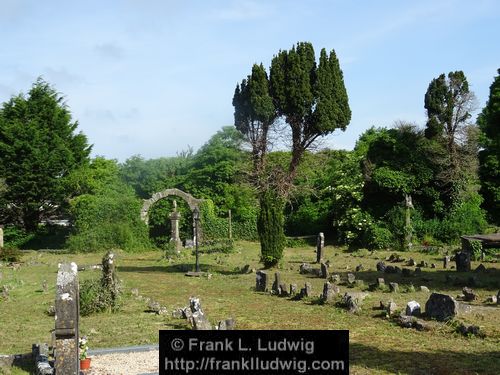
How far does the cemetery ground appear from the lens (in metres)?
11.0

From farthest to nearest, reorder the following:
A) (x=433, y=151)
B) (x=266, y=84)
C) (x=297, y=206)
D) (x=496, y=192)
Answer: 1. (x=297, y=206)
2. (x=266, y=84)
3. (x=433, y=151)
4. (x=496, y=192)

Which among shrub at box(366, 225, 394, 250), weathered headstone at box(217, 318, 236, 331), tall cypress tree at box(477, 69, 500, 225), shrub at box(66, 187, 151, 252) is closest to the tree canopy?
shrub at box(66, 187, 151, 252)

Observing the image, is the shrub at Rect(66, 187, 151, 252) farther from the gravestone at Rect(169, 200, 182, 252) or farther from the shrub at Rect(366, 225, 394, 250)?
the shrub at Rect(366, 225, 394, 250)

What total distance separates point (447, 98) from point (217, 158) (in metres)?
18.9

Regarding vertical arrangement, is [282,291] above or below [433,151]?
below

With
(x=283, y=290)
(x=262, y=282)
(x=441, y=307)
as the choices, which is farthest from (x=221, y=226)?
(x=441, y=307)

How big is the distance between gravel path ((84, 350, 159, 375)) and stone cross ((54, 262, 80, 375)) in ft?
2.33

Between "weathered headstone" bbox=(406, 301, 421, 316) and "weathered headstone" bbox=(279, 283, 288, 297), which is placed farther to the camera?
"weathered headstone" bbox=(279, 283, 288, 297)

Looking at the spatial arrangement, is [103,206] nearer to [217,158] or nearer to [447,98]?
[217,158]

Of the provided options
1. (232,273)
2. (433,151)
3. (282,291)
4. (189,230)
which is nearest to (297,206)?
(189,230)

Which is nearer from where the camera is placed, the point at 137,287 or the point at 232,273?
the point at 137,287

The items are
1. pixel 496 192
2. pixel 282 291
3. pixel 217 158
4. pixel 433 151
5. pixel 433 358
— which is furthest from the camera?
pixel 217 158

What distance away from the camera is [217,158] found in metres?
48.0

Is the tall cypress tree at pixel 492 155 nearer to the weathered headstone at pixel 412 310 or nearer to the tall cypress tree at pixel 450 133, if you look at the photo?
the tall cypress tree at pixel 450 133
